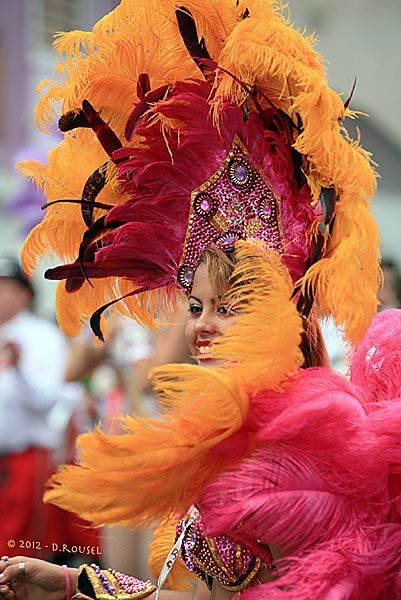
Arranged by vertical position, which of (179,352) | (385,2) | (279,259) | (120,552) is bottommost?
(120,552)

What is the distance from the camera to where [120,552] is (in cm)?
382

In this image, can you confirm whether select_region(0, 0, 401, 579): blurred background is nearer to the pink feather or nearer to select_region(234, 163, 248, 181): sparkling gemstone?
select_region(234, 163, 248, 181): sparkling gemstone

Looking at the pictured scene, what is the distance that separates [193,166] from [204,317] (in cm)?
37

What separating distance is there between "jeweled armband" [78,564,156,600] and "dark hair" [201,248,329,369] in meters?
0.77

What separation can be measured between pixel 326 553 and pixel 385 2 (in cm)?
511

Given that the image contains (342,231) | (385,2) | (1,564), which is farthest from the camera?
(385,2)

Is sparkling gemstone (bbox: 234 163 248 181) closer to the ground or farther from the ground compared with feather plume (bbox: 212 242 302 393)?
farther from the ground

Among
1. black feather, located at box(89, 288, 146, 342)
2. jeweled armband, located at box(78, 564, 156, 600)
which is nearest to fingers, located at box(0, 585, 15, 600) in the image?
jeweled armband, located at box(78, 564, 156, 600)

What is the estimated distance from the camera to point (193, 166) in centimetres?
239

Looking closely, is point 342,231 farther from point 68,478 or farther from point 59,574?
point 59,574

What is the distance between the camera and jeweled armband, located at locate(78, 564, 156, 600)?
2.57 metres

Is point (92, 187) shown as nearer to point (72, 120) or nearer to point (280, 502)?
point (72, 120)

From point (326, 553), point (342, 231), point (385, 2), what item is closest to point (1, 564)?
point (326, 553)

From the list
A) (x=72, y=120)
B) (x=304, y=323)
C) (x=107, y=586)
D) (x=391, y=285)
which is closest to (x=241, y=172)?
(x=304, y=323)
